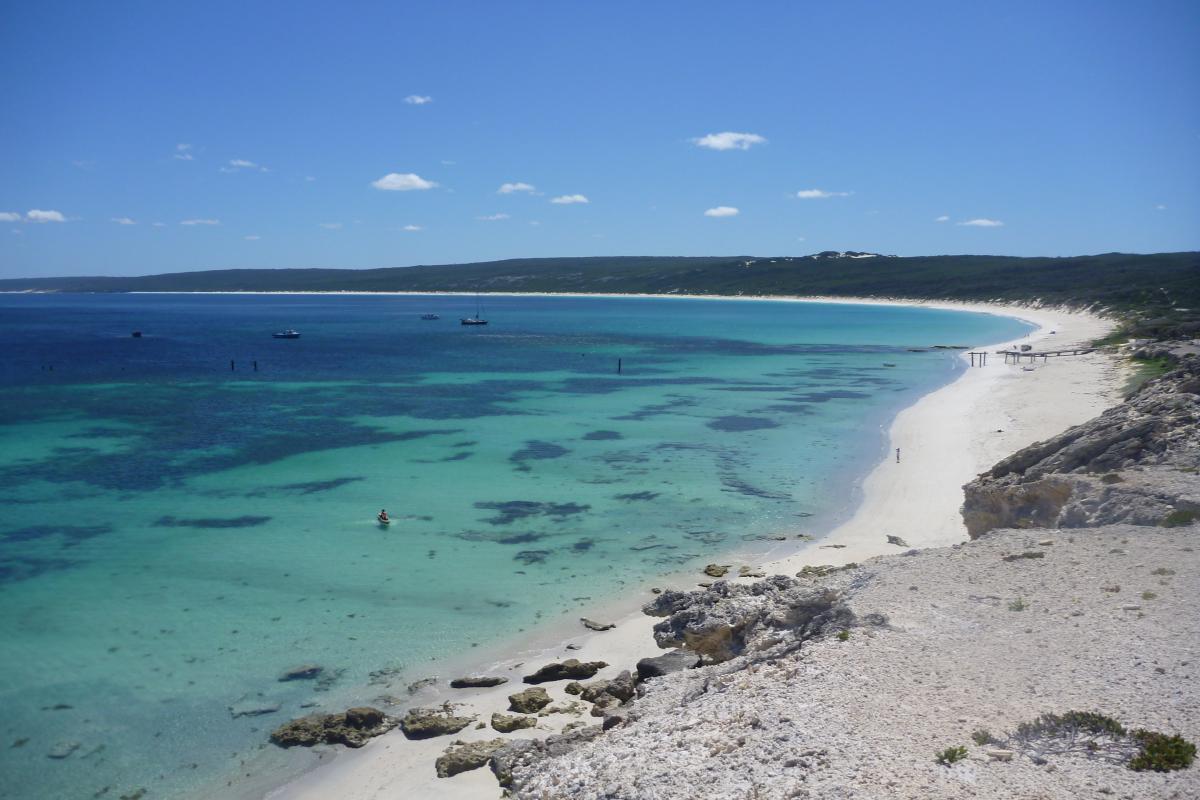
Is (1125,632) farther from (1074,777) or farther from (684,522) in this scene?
(684,522)

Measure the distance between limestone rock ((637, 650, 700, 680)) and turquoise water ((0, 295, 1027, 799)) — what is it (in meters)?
4.26

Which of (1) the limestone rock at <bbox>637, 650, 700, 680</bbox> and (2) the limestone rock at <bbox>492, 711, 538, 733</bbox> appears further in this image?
(1) the limestone rock at <bbox>637, 650, 700, 680</bbox>

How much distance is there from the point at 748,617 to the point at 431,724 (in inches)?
204

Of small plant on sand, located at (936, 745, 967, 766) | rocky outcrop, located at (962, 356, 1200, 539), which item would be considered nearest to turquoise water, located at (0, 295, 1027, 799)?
rocky outcrop, located at (962, 356, 1200, 539)

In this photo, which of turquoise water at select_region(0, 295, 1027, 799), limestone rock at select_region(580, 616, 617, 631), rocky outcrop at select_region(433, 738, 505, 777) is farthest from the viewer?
limestone rock at select_region(580, 616, 617, 631)

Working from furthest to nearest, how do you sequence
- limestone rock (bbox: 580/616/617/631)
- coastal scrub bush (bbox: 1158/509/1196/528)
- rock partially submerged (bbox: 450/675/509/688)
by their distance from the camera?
limestone rock (bbox: 580/616/617/631), rock partially submerged (bbox: 450/675/509/688), coastal scrub bush (bbox: 1158/509/1196/528)

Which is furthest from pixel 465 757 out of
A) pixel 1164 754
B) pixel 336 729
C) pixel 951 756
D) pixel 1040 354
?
pixel 1040 354

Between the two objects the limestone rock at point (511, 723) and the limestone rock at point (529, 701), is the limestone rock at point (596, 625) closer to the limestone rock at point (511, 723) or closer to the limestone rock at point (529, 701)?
the limestone rock at point (529, 701)

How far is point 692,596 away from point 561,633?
8.98ft

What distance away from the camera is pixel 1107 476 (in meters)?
16.3

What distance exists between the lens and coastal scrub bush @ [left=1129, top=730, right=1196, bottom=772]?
7492mm

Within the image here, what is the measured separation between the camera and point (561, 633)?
16469 mm

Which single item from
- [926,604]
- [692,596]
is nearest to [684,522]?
[692,596]

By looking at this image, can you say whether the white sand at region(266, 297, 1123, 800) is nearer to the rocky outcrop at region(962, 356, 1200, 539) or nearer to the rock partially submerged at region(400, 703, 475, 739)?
the rock partially submerged at region(400, 703, 475, 739)
